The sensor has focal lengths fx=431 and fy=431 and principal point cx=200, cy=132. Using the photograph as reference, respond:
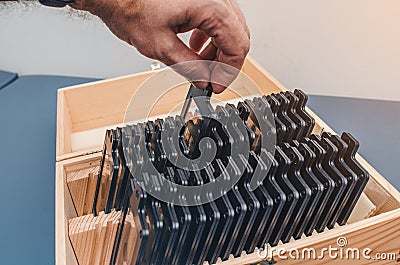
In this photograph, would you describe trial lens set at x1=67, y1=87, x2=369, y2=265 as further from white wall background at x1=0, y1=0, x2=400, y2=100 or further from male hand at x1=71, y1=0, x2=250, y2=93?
white wall background at x1=0, y1=0, x2=400, y2=100

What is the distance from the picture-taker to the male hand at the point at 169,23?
464 mm

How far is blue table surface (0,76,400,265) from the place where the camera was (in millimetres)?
672

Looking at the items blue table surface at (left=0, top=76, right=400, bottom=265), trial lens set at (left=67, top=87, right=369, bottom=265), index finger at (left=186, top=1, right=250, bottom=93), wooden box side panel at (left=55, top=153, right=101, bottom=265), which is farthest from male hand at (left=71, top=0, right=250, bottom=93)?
blue table surface at (left=0, top=76, right=400, bottom=265)

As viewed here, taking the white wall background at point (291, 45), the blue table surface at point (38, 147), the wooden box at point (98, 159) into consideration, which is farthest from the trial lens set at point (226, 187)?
the white wall background at point (291, 45)

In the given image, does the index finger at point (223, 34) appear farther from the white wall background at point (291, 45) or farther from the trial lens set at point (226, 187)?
the white wall background at point (291, 45)

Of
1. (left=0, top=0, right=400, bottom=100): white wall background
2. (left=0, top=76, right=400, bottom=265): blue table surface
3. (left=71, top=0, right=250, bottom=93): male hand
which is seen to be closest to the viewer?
(left=71, top=0, right=250, bottom=93): male hand

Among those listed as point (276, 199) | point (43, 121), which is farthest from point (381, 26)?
point (43, 121)

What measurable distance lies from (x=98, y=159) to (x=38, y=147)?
0.26 metres

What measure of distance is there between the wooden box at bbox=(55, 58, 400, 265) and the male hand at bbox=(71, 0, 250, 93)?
0.76 feet

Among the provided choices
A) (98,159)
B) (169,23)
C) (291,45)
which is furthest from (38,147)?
(291,45)

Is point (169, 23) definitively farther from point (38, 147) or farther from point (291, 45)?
point (291, 45)

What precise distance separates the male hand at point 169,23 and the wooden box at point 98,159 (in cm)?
23

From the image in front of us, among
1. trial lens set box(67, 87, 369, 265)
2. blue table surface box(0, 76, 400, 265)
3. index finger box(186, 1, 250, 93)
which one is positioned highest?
index finger box(186, 1, 250, 93)

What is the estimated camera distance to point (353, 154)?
1.77 feet
